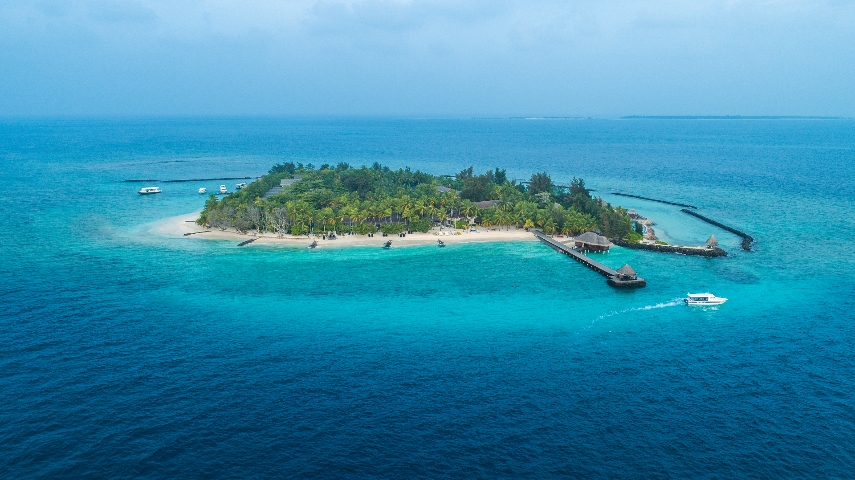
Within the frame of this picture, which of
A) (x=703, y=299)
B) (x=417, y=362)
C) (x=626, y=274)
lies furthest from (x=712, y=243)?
(x=417, y=362)

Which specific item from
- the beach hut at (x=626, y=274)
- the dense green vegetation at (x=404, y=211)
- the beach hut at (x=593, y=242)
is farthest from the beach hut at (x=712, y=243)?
the beach hut at (x=626, y=274)

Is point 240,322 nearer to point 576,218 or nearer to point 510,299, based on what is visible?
point 510,299

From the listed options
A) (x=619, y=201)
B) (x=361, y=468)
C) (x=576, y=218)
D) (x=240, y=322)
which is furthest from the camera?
(x=619, y=201)

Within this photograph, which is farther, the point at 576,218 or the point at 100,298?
the point at 576,218

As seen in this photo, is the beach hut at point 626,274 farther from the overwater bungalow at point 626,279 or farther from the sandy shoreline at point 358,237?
the sandy shoreline at point 358,237

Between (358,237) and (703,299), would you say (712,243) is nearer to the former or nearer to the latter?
(703,299)

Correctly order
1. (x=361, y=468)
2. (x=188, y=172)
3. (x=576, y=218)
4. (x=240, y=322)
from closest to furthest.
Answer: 1. (x=361, y=468)
2. (x=240, y=322)
3. (x=576, y=218)
4. (x=188, y=172)

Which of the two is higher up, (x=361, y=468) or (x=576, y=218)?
(x=576, y=218)

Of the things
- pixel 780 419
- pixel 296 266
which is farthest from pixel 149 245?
pixel 780 419
